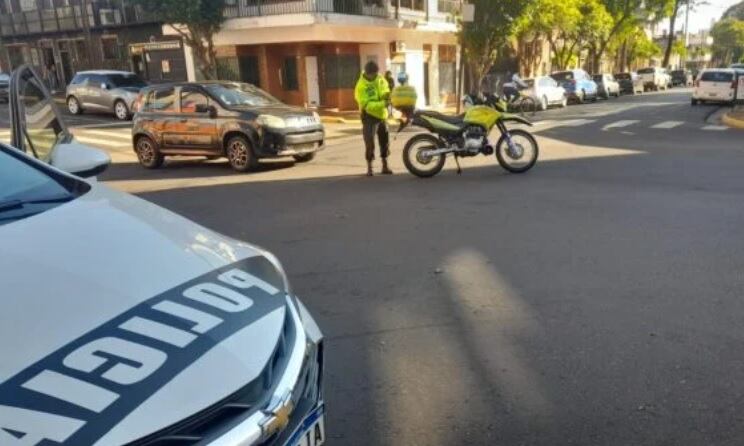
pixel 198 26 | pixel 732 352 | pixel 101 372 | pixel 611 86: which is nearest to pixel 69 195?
pixel 101 372

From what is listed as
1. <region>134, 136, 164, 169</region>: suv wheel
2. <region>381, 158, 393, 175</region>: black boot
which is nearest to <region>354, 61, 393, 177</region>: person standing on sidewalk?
<region>381, 158, 393, 175</region>: black boot

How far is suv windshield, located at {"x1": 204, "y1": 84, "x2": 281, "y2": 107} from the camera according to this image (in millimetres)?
12008

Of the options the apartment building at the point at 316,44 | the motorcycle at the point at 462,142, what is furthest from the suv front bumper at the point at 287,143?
the apartment building at the point at 316,44

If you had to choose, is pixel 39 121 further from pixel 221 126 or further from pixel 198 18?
pixel 198 18

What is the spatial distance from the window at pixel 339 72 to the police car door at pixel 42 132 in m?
20.7

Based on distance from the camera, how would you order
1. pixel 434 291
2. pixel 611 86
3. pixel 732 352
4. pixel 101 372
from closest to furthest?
pixel 101 372 < pixel 732 352 < pixel 434 291 < pixel 611 86

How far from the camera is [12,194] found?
2.64 meters

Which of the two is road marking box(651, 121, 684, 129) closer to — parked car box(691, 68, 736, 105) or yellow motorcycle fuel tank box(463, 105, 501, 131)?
yellow motorcycle fuel tank box(463, 105, 501, 131)

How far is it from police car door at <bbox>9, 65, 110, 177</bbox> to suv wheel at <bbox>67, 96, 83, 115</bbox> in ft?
67.7

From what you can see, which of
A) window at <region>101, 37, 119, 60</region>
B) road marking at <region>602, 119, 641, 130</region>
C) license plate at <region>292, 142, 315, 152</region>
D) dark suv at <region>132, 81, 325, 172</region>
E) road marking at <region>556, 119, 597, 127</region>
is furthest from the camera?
window at <region>101, 37, 119, 60</region>

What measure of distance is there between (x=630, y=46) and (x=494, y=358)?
69.7 meters

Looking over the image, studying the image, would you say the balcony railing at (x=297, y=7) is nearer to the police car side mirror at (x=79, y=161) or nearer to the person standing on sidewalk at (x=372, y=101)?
the person standing on sidewalk at (x=372, y=101)

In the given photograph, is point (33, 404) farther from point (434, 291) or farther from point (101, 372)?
point (434, 291)

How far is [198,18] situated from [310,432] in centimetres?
2188
